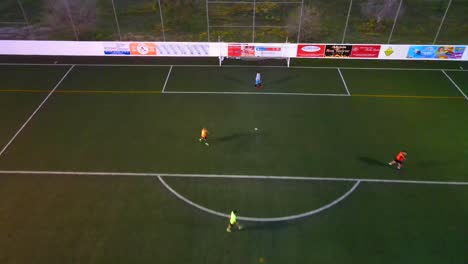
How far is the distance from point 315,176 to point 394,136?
5791 mm

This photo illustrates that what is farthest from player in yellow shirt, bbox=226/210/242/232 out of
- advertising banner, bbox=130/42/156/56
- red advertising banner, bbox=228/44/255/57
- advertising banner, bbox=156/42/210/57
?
advertising banner, bbox=130/42/156/56

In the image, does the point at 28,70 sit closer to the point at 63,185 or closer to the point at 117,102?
the point at 117,102

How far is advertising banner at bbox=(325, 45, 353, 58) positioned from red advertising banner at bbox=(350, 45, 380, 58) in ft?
1.26

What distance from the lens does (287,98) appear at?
2147cm

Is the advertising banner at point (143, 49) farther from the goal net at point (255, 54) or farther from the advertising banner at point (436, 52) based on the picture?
the advertising banner at point (436, 52)

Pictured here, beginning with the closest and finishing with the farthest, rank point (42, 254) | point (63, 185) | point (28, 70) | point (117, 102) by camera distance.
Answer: point (42, 254) < point (63, 185) < point (117, 102) < point (28, 70)

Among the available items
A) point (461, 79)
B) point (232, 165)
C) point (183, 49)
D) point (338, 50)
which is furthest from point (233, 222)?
point (461, 79)

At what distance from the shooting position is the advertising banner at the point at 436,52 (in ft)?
82.1

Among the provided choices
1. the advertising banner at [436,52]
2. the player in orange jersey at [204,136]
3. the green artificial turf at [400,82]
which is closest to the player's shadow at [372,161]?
the green artificial turf at [400,82]

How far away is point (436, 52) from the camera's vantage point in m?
25.3

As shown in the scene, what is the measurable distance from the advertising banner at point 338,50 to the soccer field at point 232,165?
7.25 feet

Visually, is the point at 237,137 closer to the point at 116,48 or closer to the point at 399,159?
the point at 399,159

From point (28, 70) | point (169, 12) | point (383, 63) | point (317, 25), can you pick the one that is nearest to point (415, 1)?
point (317, 25)

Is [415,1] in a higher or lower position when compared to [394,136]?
higher
